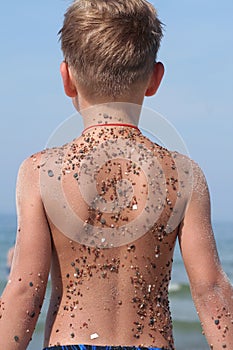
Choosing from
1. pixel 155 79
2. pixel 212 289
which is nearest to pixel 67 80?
pixel 155 79

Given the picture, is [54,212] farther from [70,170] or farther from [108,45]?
[108,45]

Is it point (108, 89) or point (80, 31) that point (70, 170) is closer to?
point (108, 89)

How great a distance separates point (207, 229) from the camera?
290 centimetres

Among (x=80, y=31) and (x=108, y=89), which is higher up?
(x=80, y=31)

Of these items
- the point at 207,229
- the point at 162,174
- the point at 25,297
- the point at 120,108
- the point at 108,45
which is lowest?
the point at 25,297

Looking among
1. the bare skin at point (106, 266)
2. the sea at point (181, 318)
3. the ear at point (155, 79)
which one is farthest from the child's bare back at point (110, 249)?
the sea at point (181, 318)

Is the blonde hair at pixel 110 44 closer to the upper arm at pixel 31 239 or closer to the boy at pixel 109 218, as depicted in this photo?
the boy at pixel 109 218

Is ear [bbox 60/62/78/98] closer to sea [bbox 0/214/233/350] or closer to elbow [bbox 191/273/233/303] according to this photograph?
elbow [bbox 191/273/233/303]

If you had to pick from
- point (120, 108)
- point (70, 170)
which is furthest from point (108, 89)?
point (70, 170)

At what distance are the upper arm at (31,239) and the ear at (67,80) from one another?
0.34 metres

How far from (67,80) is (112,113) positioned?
21 cm

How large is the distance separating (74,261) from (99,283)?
0.11 metres

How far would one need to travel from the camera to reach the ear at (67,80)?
2.92 m

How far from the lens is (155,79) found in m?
2.95
